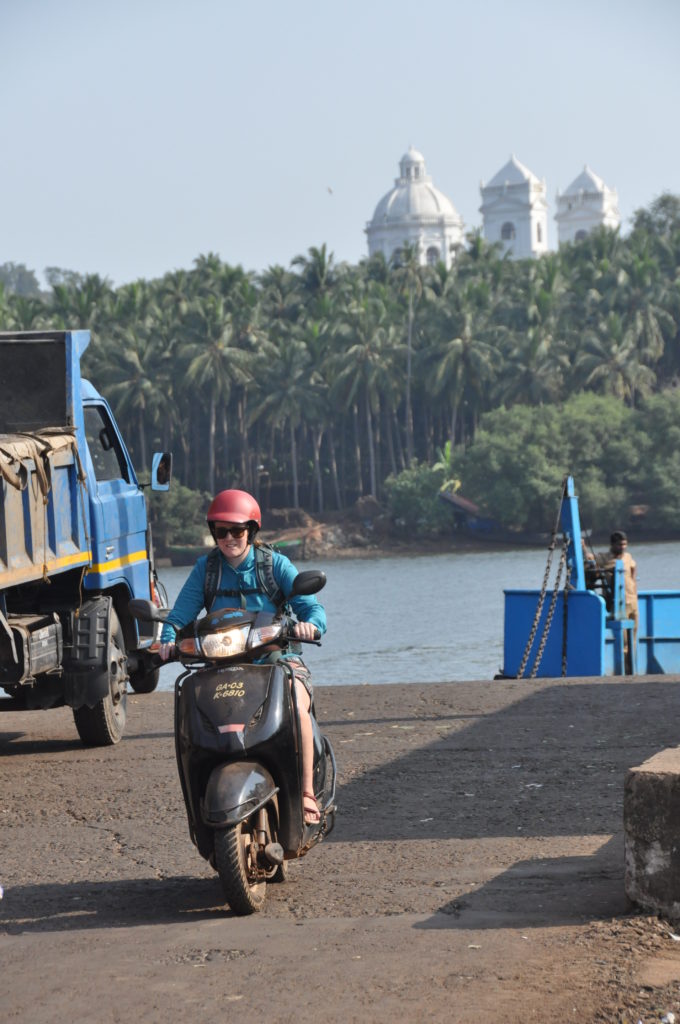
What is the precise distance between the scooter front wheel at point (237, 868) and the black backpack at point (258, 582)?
3.00ft

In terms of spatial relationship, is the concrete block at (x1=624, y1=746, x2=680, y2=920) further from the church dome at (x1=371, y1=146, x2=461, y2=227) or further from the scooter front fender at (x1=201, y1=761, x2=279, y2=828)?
the church dome at (x1=371, y1=146, x2=461, y2=227)

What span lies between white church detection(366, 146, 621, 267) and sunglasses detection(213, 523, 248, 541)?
17829 cm

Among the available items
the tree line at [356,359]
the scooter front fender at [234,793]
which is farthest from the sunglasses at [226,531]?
the tree line at [356,359]

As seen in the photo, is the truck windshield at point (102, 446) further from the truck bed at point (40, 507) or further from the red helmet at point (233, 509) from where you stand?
the red helmet at point (233, 509)

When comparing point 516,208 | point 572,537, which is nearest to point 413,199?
point 516,208

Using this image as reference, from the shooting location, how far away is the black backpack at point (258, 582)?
239 inches

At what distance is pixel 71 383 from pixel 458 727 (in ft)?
11.9

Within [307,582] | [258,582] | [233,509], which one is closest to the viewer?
[307,582]

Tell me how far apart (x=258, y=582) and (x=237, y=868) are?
3.72ft

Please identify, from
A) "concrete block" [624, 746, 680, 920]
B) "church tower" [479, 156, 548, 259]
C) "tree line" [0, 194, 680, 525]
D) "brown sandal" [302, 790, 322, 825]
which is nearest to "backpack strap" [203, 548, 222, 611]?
"brown sandal" [302, 790, 322, 825]

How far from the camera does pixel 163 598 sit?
12.8 m

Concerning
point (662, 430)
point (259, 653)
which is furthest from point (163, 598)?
point (662, 430)

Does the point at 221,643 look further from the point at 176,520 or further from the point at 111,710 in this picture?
the point at 176,520

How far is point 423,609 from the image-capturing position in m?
54.7
